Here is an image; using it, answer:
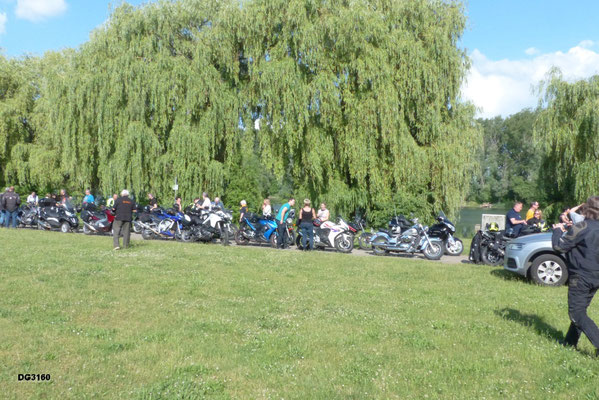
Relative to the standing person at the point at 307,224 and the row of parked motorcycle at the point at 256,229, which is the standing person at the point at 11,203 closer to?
the row of parked motorcycle at the point at 256,229

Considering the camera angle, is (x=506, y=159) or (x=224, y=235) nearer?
(x=224, y=235)

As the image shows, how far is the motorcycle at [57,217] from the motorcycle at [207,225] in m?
5.91

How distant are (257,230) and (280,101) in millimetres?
5592

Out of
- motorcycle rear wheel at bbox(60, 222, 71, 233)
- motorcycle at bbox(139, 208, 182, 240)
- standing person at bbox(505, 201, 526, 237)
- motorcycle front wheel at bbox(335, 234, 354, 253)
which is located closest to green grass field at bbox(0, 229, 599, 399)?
standing person at bbox(505, 201, 526, 237)

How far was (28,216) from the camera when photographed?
21078 millimetres

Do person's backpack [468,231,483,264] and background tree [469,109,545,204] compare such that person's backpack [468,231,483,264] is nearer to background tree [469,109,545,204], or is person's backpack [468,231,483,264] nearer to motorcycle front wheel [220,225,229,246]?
motorcycle front wheel [220,225,229,246]

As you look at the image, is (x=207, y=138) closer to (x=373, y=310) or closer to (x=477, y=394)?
(x=373, y=310)

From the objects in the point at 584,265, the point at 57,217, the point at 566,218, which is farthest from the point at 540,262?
the point at 57,217

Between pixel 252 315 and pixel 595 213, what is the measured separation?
13.4 feet

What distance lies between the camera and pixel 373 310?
6859 millimetres

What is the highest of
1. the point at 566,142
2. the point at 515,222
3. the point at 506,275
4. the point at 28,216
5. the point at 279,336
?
the point at 566,142

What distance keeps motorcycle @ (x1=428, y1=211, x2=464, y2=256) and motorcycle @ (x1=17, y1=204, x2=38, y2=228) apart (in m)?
16.0

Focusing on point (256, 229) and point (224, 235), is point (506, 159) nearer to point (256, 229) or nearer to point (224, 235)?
point (256, 229)

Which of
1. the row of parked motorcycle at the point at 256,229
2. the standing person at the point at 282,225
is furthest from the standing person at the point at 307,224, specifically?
the standing person at the point at 282,225
